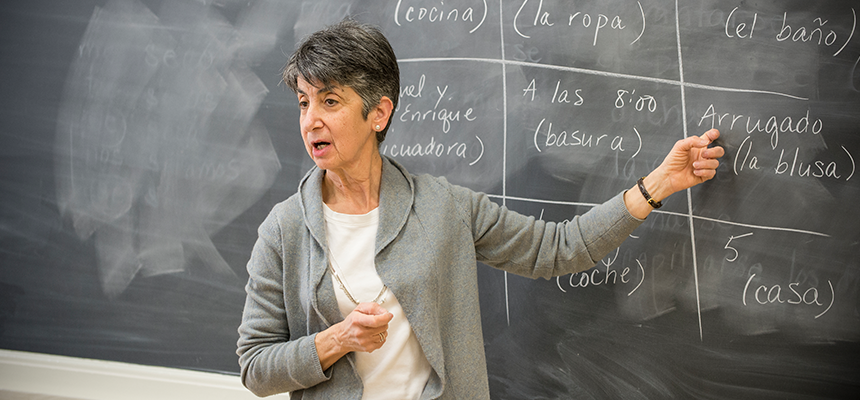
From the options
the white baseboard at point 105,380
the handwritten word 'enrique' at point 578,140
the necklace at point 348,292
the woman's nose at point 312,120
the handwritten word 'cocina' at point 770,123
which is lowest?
the white baseboard at point 105,380

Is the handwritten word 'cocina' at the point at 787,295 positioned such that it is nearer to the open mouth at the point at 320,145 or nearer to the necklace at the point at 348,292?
the necklace at the point at 348,292

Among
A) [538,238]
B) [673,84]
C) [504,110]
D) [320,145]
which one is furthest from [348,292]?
[673,84]

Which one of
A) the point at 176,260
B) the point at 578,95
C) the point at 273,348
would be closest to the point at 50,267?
the point at 176,260

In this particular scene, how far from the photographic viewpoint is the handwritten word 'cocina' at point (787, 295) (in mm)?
1626

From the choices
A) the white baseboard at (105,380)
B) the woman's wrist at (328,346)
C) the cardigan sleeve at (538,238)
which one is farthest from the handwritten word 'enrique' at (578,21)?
the white baseboard at (105,380)

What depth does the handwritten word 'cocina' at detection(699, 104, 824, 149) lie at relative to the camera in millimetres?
1584

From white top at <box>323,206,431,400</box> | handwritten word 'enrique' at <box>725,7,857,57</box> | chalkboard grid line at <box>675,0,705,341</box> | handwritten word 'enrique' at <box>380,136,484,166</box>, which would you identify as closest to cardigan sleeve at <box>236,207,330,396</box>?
white top at <box>323,206,431,400</box>

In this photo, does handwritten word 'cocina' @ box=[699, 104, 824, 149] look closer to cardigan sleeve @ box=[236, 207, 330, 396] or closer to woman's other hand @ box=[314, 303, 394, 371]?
woman's other hand @ box=[314, 303, 394, 371]

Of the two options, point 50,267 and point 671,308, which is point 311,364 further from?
point 50,267

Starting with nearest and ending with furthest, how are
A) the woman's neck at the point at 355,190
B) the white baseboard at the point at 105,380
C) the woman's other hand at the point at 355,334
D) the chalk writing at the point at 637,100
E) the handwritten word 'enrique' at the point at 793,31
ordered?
the woman's other hand at the point at 355,334 < the woman's neck at the point at 355,190 < the handwritten word 'enrique' at the point at 793,31 < the chalk writing at the point at 637,100 < the white baseboard at the point at 105,380

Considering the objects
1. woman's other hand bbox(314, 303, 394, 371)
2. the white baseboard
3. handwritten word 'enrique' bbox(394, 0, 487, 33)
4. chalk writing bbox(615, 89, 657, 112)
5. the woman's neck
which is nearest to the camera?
woman's other hand bbox(314, 303, 394, 371)

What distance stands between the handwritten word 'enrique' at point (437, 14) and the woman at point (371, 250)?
52 centimetres

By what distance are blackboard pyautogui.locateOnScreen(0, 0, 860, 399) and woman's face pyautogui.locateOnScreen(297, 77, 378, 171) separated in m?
0.57

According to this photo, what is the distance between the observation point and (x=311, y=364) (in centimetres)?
127
